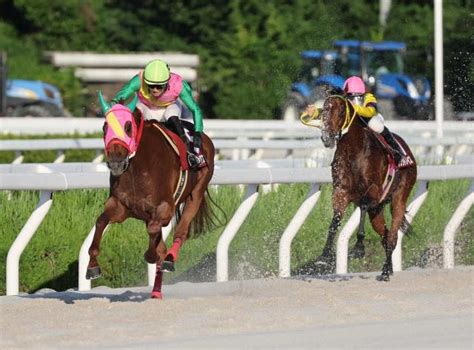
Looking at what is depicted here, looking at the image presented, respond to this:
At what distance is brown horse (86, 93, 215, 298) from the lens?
805 cm

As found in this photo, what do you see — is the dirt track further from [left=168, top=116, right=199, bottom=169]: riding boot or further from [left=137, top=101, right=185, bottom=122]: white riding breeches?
[left=137, top=101, right=185, bottom=122]: white riding breeches

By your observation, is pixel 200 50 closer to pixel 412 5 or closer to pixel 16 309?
pixel 412 5

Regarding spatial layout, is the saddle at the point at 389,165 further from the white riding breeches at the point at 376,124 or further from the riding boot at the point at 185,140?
the riding boot at the point at 185,140

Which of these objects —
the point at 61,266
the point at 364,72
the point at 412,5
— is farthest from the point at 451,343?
the point at 412,5

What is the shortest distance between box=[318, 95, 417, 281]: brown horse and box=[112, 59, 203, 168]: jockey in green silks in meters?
0.75

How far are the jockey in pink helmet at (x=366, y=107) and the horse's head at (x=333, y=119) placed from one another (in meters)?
0.28

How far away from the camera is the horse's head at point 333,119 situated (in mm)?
9344

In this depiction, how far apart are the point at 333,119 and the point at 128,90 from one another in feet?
3.94

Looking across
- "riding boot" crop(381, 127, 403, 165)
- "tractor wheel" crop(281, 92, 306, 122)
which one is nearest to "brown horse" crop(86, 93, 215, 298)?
"riding boot" crop(381, 127, 403, 165)

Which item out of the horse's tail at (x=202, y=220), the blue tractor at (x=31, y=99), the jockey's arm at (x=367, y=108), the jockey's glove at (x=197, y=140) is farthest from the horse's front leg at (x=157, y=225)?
the blue tractor at (x=31, y=99)

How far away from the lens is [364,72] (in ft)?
109

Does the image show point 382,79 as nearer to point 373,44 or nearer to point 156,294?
→ point 373,44

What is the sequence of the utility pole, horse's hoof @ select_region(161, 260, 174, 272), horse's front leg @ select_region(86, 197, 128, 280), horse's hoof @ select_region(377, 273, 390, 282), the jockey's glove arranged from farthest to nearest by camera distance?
1. the utility pole
2. horse's hoof @ select_region(377, 273, 390, 282)
3. the jockey's glove
4. horse's hoof @ select_region(161, 260, 174, 272)
5. horse's front leg @ select_region(86, 197, 128, 280)

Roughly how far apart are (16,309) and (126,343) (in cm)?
135
